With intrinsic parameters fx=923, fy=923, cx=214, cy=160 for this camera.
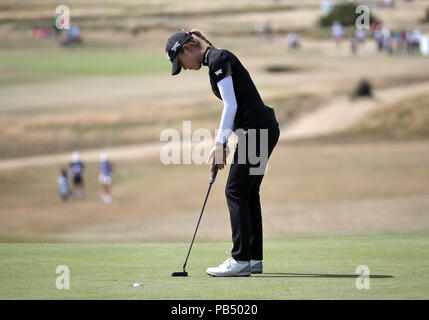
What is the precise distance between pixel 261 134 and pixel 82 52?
8013cm

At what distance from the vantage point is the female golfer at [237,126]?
8.33 metres

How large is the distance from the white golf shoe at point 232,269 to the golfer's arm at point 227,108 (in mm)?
1111

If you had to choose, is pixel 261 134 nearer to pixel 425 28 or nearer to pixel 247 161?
pixel 247 161

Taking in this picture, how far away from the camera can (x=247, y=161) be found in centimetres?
845

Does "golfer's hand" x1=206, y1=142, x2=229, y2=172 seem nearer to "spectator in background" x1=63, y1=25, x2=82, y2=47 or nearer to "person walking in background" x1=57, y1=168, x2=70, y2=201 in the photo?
"person walking in background" x1=57, y1=168, x2=70, y2=201

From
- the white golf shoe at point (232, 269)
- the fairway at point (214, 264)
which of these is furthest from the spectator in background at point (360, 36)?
the white golf shoe at point (232, 269)

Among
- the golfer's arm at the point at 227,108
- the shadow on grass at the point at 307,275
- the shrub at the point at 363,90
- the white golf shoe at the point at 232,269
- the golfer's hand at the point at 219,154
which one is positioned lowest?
the shadow on grass at the point at 307,275

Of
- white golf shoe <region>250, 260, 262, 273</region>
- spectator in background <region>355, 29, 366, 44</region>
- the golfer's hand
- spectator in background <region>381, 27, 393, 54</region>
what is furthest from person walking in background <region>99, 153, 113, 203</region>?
spectator in background <region>355, 29, 366, 44</region>

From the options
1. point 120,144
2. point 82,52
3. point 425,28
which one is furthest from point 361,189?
point 425,28

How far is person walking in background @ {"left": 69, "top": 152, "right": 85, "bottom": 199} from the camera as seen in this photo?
3581cm

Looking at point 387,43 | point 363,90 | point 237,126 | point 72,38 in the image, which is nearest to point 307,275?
point 237,126

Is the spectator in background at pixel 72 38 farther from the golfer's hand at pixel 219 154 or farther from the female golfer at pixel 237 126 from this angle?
the golfer's hand at pixel 219 154
